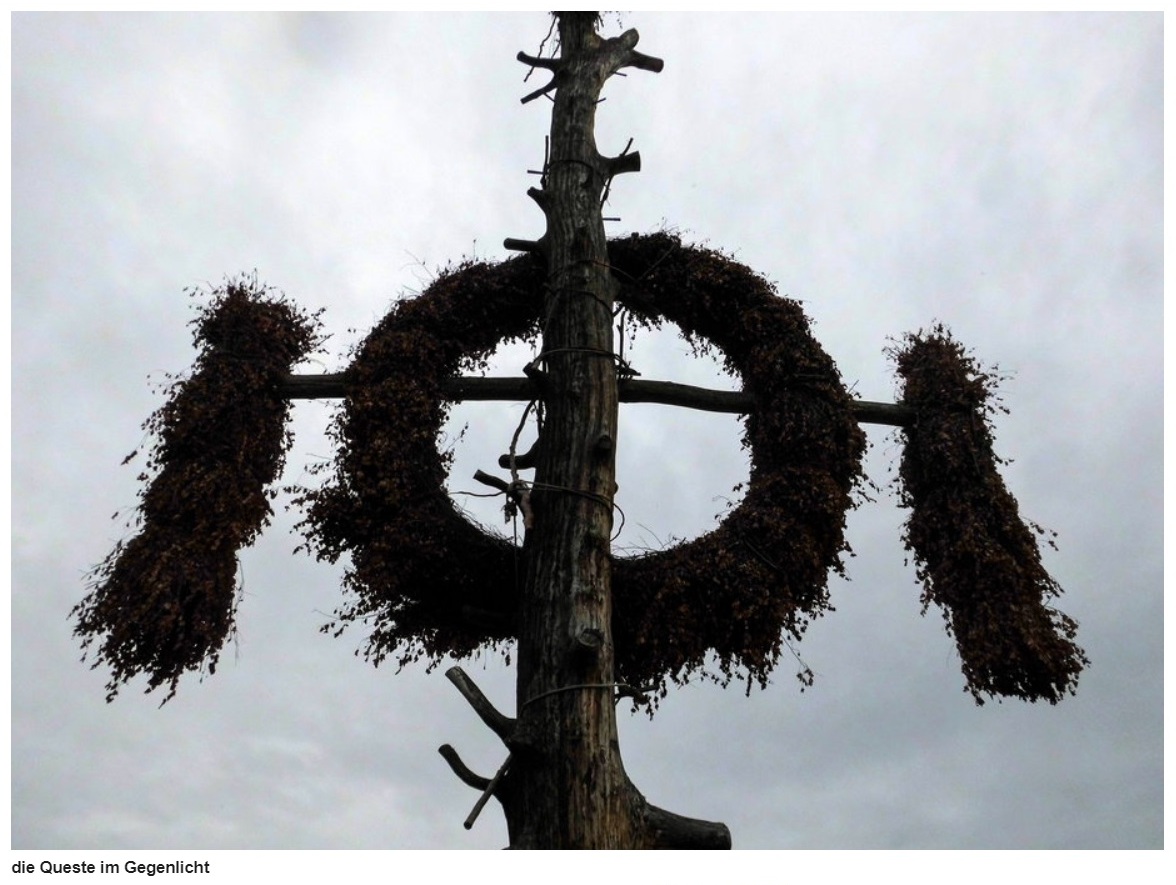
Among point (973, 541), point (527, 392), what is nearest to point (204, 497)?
point (527, 392)

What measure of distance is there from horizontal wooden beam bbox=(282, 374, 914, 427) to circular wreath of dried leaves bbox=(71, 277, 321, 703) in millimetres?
203

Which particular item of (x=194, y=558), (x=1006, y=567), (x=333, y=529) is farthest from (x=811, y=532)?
→ (x=194, y=558)

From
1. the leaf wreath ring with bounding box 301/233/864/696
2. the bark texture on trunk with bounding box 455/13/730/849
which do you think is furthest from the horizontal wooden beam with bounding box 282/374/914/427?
the bark texture on trunk with bounding box 455/13/730/849

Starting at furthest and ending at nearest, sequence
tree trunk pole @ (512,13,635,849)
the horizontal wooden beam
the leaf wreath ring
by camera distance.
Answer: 1. the horizontal wooden beam
2. the leaf wreath ring
3. tree trunk pole @ (512,13,635,849)

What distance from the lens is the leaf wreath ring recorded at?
20.4 ft

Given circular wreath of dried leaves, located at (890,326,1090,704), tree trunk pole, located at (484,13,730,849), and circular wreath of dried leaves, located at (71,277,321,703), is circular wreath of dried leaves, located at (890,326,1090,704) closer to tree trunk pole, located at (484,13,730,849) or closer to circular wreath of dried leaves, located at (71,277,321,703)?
tree trunk pole, located at (484,13,730,849)

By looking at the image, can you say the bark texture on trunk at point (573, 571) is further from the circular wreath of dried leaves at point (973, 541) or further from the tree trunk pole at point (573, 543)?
the circular wreath of dried leaves at point (973, 541)

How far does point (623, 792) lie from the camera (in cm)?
496

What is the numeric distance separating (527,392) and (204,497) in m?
2.38

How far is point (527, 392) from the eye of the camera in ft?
24.2

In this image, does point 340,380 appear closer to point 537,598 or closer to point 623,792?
point 537,598

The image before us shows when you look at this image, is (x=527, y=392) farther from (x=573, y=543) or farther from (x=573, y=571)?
(x=573, y=571)

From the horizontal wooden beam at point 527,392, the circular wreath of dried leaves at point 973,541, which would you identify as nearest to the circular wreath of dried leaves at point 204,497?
the horizontal wooden beam at point 527,392

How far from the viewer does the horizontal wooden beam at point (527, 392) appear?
713cm
